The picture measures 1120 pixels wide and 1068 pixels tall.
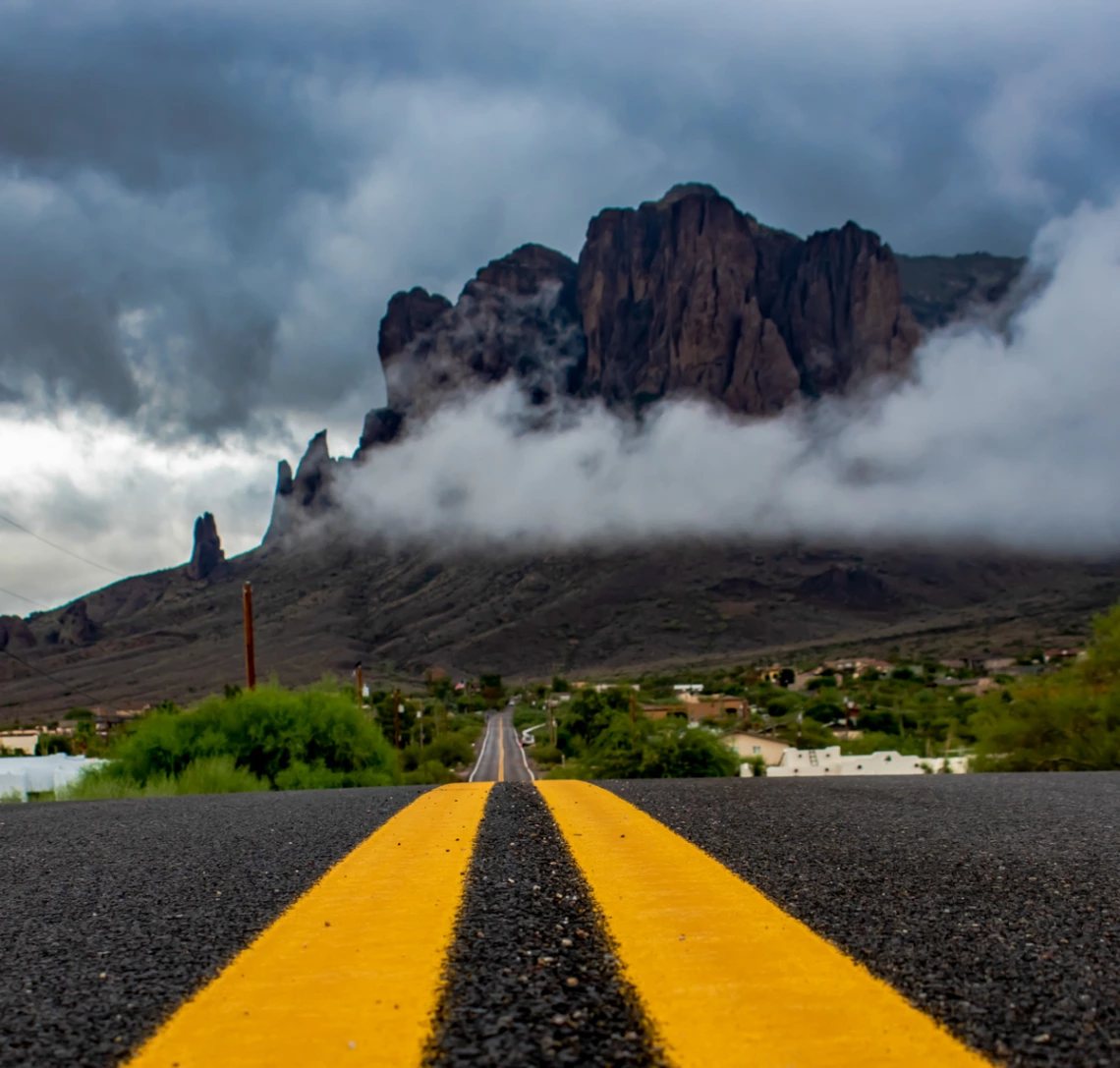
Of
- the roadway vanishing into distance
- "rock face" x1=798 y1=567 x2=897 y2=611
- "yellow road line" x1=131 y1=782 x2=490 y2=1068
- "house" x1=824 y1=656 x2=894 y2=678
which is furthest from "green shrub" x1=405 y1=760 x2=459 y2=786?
"rock face" x1=798 y1=567 x2=897 y2=611

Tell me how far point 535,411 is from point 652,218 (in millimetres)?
45926

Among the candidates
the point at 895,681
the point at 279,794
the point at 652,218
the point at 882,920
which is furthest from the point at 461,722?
the point at 652,218

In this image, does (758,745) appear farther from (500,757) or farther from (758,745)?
(500,757)

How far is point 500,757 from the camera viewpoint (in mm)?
55594

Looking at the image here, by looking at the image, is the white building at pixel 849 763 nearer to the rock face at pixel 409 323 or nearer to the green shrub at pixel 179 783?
the green shrub at pixel 179 783

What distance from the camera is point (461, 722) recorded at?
82688 mm

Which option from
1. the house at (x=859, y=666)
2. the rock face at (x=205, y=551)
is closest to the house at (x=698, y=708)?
the house at (x=859, y=666)

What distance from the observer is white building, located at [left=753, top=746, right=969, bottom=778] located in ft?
104

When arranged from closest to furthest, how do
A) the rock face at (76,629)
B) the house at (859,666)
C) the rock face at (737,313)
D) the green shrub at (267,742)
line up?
the green shrub at (267,742), the house at (859,666), the rock face at (76,629), the rock face at (737,313)

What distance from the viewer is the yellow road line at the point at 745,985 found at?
1449mm

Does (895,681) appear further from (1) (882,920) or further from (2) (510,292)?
(2) (510,292)

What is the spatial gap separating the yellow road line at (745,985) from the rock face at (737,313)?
161870mm

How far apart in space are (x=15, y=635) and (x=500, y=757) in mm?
133435

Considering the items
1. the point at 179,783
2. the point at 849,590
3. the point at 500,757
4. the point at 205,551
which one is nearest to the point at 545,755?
the point at 500,757
